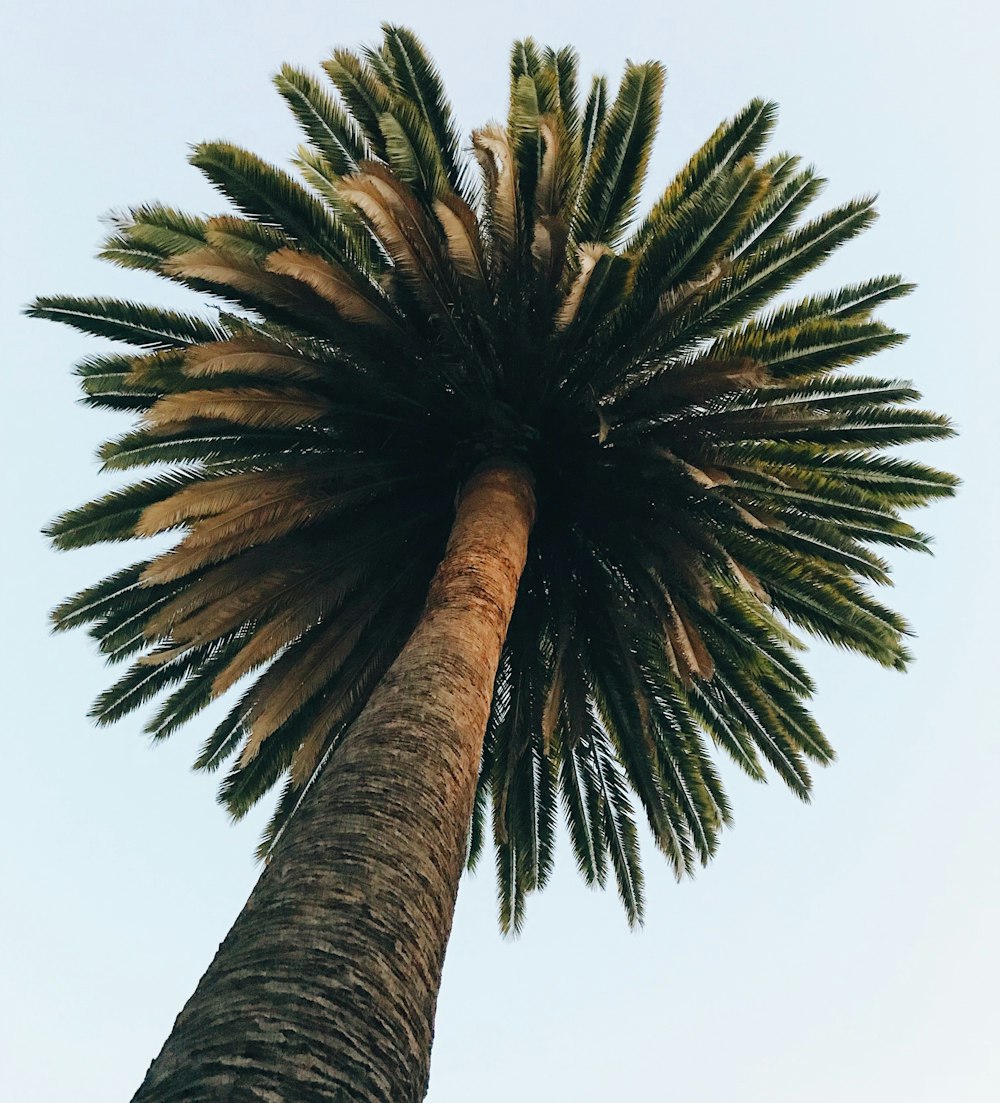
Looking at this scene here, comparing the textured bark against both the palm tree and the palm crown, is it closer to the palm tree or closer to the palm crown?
the palm tree

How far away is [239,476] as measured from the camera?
305 inches

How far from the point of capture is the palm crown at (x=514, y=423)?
7684 mm

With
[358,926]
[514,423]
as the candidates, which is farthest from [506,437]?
[358,926]

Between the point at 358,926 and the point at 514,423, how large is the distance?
554 centimetres

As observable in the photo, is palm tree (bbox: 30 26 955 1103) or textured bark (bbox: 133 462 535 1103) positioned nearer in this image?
textured bark (bbox: 133 462 535 1103)

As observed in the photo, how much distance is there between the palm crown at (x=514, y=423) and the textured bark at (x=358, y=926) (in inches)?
124

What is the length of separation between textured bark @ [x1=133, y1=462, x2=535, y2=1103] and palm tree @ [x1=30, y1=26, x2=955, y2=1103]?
809 mm

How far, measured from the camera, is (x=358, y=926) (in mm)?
3277

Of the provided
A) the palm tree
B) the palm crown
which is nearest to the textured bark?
the palm tree

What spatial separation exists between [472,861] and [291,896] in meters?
9.16

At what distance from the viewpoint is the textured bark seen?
263 centimetres

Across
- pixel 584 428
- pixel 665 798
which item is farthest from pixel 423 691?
pixel 665 798

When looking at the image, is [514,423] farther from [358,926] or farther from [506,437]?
[358,926]

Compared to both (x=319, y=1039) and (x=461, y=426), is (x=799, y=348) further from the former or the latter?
(x=319, y=1039)
